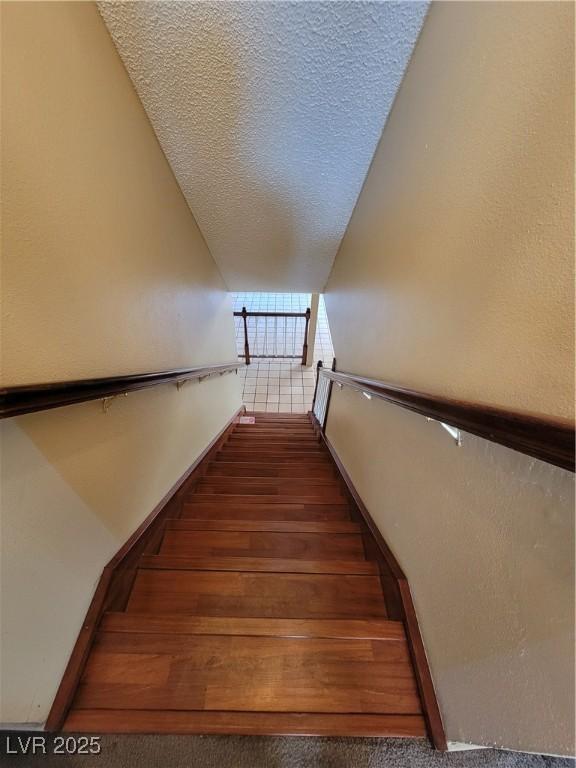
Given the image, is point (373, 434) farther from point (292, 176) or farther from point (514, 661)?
point (292, 176)

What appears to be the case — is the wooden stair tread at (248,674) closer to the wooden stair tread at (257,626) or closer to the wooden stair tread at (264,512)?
the wooden stair tread at (257,626)

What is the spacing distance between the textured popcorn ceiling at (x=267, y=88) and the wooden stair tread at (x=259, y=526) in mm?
1937

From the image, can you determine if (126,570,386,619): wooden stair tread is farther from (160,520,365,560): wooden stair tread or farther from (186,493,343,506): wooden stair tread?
(186,493,343,506): wooden stair tread

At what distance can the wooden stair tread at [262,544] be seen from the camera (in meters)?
1.33

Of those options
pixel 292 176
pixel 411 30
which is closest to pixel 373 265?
pixel 292 176

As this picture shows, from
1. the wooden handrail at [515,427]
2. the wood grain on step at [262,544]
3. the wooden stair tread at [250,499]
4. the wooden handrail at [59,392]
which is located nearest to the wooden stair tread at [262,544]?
the wood grain on step at [262,544]

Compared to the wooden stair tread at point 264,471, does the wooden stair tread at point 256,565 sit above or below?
below

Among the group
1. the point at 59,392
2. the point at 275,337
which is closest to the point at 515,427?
the point at 59,392

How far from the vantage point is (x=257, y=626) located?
965 millimetres

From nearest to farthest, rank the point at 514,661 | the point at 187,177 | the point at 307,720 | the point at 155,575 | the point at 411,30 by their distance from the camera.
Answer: the point at 514,661 → the point at 307,720 → the point at 411,30 → the point at 155,575 → the point at 187,177

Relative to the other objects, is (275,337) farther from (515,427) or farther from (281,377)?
(515,427)

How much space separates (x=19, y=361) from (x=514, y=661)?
4.23 ft

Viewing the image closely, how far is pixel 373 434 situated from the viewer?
59.3 inches

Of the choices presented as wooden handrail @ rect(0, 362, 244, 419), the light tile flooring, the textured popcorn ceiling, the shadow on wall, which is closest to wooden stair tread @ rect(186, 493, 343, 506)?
the shadow on wall
